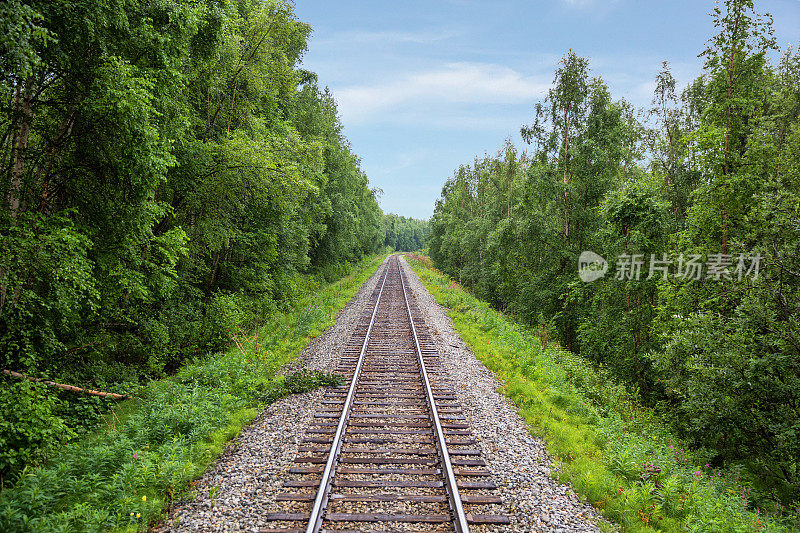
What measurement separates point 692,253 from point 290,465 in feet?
36.6

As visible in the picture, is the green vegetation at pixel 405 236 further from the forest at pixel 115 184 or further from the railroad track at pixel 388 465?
the railroad track at pixel 388 465

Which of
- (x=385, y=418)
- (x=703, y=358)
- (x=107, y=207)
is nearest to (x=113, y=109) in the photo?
(x=107, y=207)

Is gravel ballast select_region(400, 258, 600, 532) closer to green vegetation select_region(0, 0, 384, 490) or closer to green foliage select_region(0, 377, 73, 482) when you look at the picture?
green vegetation select_region(0, 0, 384, 490)

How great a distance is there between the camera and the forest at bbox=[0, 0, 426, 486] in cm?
554

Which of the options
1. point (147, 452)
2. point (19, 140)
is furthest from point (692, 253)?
point (19, 140)

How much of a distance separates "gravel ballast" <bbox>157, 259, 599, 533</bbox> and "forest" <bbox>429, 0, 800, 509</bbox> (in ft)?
12.2

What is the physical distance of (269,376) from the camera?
9.51 meters

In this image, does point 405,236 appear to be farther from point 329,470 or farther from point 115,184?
point 329,470

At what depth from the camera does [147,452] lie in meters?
5.49

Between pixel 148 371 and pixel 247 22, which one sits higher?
pixel 247 22

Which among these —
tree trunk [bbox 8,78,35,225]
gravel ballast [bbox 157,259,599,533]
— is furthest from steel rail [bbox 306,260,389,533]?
tree trunk [bbox 8,78,35,225]

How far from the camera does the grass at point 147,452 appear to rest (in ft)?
13.8

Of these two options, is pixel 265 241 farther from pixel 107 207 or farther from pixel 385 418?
pixel 385 418

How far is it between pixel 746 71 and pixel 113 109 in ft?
47.0
